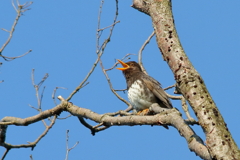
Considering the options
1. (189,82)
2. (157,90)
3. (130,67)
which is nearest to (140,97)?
(157,90)

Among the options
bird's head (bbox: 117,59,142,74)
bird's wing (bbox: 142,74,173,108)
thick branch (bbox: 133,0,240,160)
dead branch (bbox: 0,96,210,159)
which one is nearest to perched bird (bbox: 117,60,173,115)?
bird's wing (bbox: 142,74,173,108)

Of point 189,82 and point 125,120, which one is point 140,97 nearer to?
point 125,120

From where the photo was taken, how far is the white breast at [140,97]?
8344 mm

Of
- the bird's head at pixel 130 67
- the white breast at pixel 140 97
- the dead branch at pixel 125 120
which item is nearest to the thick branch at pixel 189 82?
the dead branch at pixel 125 120

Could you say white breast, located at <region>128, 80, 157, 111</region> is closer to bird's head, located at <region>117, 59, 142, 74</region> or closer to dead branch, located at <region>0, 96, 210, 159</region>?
bird's head, located at <region>117, 59, 142, 74</region>

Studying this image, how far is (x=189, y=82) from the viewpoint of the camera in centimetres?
448

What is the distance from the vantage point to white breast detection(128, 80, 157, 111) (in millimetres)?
8344

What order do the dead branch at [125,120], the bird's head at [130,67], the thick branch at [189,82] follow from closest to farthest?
the thick branch at [189,82]
the dead branch at [125,120]
the bird's head at [130,67]

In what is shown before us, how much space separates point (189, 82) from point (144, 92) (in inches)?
162

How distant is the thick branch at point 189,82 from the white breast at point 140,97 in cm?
319

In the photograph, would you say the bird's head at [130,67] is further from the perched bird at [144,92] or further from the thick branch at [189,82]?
the thick branch at [189,82]

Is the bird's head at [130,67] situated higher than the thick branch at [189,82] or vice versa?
the bird's head at [130,67]

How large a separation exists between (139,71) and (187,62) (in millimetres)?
4733

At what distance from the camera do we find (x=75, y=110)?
6211 mm
